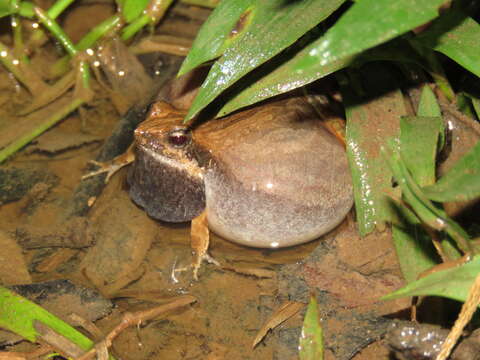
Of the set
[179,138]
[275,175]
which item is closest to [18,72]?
[179,138]

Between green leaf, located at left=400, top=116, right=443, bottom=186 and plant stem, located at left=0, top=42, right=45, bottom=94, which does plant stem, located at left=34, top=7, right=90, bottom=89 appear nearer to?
plant stem, located at left=0, top=42, right=45, bottom=94

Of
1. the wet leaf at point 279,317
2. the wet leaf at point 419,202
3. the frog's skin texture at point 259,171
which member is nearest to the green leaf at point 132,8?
the frog's skin texture at point 259,171

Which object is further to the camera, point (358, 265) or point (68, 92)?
point (68, 92)

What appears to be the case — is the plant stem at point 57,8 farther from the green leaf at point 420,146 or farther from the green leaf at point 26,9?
the green leaf at point 420,146

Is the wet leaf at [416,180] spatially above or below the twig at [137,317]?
above

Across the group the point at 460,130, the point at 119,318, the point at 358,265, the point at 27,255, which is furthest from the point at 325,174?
the point at 27,255

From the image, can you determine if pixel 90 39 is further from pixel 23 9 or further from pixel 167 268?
pixel 167 268

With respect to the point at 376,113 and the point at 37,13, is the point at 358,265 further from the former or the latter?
the point at 37,13
